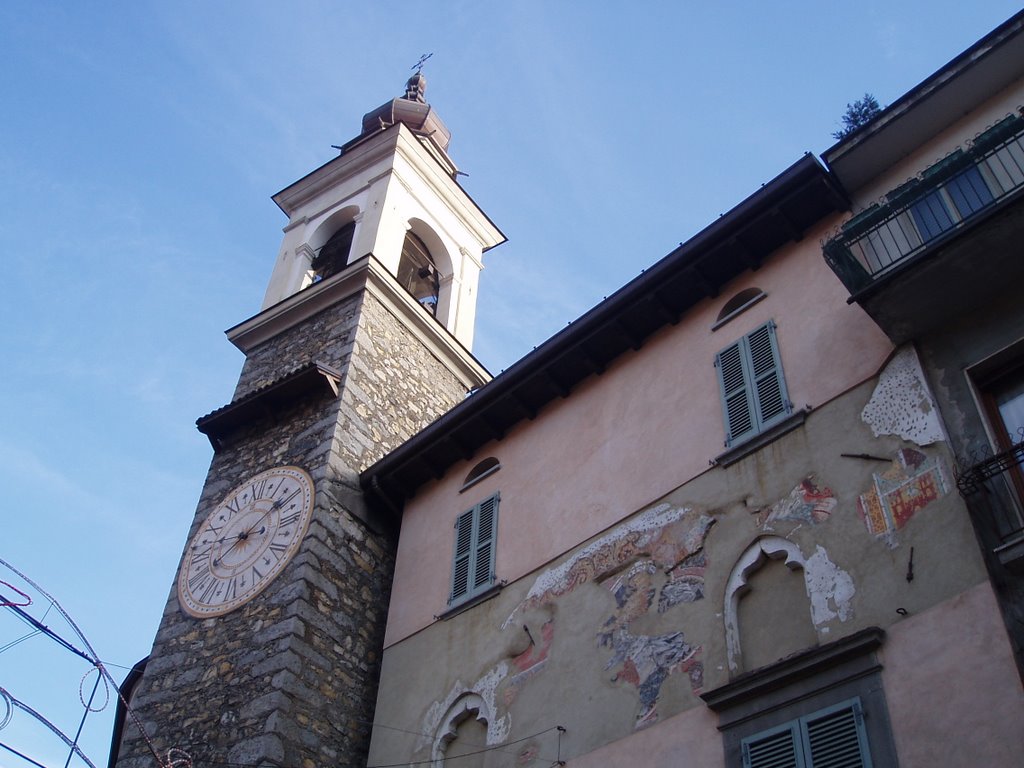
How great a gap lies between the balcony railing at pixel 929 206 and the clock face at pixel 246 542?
21.6ft

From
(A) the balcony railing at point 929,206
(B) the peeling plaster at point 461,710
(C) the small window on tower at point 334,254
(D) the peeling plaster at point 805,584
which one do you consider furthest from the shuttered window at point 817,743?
(C) the small window on tower at point 334,254

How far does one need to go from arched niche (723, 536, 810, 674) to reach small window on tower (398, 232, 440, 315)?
11790 millimetres

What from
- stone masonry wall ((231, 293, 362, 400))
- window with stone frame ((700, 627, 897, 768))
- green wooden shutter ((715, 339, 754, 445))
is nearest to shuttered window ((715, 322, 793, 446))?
green wooden shutter ((715, 339, 754, 445))

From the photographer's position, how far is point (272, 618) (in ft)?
38.2

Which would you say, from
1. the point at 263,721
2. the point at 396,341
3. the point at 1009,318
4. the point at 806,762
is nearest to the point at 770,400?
the point at 1009,318

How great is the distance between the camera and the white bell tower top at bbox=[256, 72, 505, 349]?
749 inches

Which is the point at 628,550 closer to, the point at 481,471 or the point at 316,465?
the point at 481,471

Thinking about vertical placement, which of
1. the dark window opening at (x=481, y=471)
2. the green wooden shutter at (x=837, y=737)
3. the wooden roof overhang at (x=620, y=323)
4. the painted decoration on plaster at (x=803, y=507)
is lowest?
the green wooden shutter at (x=837, y=737)

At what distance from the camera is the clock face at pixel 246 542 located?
12.4 m

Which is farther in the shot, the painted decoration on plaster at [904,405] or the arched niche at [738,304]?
the arched niche at [738,304]

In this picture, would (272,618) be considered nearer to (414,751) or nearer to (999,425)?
(414,751)

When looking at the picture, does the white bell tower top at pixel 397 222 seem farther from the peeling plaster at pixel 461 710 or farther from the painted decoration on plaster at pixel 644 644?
the painted decoration on plaster at pixel 644 644

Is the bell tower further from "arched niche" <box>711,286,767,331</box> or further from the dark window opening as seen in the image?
"arched niche" <box>711,286,767,331</box>

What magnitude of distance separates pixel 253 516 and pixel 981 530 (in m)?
8.57
